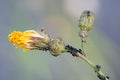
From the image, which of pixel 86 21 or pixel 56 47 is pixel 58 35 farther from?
pixel 56 47

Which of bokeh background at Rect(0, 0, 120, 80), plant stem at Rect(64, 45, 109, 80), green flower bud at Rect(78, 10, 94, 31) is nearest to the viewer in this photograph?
plant stem at Rect(64, 45, 109, 80)

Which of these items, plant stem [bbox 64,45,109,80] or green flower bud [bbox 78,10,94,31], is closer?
plant stem [bbox 64,45,109,80]

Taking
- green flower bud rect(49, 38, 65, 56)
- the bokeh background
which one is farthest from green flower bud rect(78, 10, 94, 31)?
the bokeh background

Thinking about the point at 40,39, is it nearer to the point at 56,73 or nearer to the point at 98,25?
the point at 56,73

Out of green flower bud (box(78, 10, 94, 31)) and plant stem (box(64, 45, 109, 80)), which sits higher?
green flower bud (box(78, 10, 94, 31))

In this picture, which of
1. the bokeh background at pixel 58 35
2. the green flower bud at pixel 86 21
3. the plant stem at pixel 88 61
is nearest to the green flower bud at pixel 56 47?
the plant stem at pixel 88 61

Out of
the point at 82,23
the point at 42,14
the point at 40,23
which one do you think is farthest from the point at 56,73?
the point at 82,23

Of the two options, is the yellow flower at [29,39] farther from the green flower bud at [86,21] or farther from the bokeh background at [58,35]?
the bokeh background at [58,35]

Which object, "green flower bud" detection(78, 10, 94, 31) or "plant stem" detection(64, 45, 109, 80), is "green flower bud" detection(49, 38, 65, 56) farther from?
"green flower bud" detection(78, 10, 94, 31)
